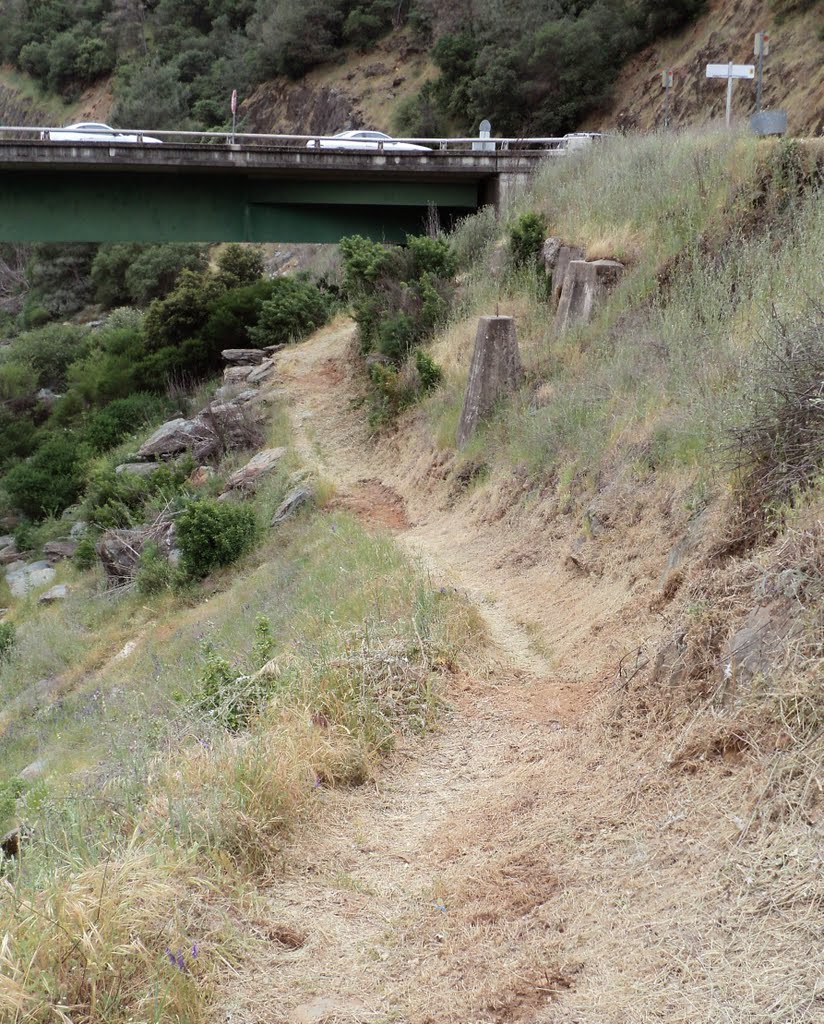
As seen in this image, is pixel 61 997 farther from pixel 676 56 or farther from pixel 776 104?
pixel 676 56

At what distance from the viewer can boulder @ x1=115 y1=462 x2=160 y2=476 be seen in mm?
17703

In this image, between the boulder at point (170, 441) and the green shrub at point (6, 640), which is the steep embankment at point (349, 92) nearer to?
the boulder at point (170, 441)

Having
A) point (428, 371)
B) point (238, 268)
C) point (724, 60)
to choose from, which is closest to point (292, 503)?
point (428, 371)

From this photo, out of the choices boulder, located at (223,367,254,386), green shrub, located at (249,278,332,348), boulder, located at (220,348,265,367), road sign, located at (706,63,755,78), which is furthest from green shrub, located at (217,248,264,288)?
road sign, located at (706,63,755,78)

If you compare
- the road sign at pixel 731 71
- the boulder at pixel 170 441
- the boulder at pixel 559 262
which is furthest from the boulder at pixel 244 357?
the road sign at pixel 731 71

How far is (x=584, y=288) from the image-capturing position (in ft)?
38.8

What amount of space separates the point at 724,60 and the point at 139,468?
2468cm

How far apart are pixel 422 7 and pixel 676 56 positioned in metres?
16.0

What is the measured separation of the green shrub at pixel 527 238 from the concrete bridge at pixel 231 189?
25.3 ft

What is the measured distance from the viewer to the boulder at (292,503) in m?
13.0

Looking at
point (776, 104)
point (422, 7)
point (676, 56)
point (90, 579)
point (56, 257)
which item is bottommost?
point (90, 579)

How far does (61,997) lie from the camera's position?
305 centimetres

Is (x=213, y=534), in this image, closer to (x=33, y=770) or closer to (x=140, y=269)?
(x=33, y=770)

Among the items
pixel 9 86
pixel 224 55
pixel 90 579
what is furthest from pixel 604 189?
pixel 9 86
